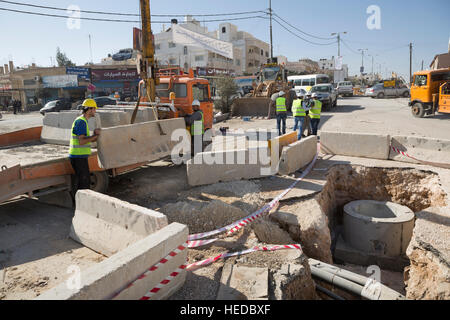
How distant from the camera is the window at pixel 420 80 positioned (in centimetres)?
1620

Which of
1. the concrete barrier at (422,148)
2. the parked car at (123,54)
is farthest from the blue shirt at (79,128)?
the parked car at (123,54)

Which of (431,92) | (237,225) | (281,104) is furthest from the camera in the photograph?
(431,92)

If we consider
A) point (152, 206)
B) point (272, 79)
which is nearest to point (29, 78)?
point (272, 79)

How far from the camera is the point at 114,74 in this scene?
33969 mm

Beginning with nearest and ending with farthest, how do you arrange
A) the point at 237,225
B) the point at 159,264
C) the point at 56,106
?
the point at 159,264
the point at 237,225
the point at 56,106

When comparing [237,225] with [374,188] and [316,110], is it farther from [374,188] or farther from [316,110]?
[316,110]

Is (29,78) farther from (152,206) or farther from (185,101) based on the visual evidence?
(152,206)

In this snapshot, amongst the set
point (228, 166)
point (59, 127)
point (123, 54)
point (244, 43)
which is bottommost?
point (228, 166)

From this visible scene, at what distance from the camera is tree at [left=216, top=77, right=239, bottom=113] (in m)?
20.5

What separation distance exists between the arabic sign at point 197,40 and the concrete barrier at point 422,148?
12.8 metres

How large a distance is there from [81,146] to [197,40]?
1438 centimetres

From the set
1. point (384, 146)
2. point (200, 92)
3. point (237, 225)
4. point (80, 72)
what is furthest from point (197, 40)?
point (80, 72)
